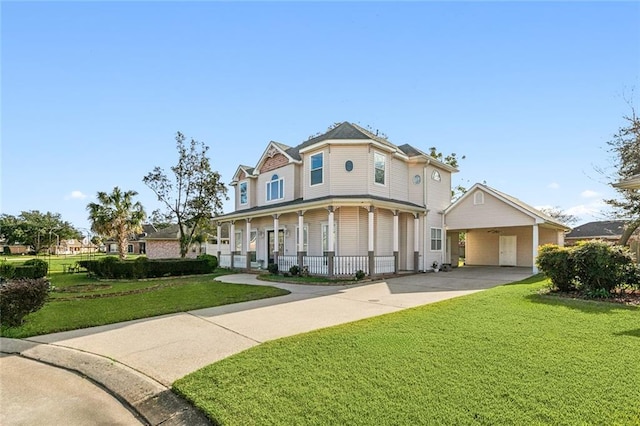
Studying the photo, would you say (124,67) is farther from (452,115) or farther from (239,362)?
(452,115)

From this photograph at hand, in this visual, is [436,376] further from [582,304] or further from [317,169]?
[317,169]

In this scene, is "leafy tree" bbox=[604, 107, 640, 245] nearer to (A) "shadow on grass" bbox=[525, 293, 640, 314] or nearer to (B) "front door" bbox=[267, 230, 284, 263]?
(A) "shadow on grass" bbox=[525, 293, 640, 314]

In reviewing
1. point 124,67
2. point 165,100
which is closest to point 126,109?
point 165,100

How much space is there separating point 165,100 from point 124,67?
263cm

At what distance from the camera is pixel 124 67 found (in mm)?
11695

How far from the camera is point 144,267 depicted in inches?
760

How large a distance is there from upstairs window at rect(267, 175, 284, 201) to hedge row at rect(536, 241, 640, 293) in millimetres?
14227

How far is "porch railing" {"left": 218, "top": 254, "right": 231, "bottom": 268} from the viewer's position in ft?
78.5

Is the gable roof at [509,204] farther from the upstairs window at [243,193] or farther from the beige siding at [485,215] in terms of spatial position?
the upstairs window at [243,193]

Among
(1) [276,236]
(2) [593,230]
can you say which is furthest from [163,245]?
(2) [593,230]

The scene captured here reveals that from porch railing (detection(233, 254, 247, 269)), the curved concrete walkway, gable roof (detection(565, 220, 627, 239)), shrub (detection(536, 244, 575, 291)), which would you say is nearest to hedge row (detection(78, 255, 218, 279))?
porch railing (detection(233, 254, 247, 269))

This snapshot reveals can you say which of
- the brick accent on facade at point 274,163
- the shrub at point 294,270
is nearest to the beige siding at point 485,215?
the shrub at point 294,270

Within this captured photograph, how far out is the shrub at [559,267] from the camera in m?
9.66

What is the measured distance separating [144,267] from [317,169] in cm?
1144
